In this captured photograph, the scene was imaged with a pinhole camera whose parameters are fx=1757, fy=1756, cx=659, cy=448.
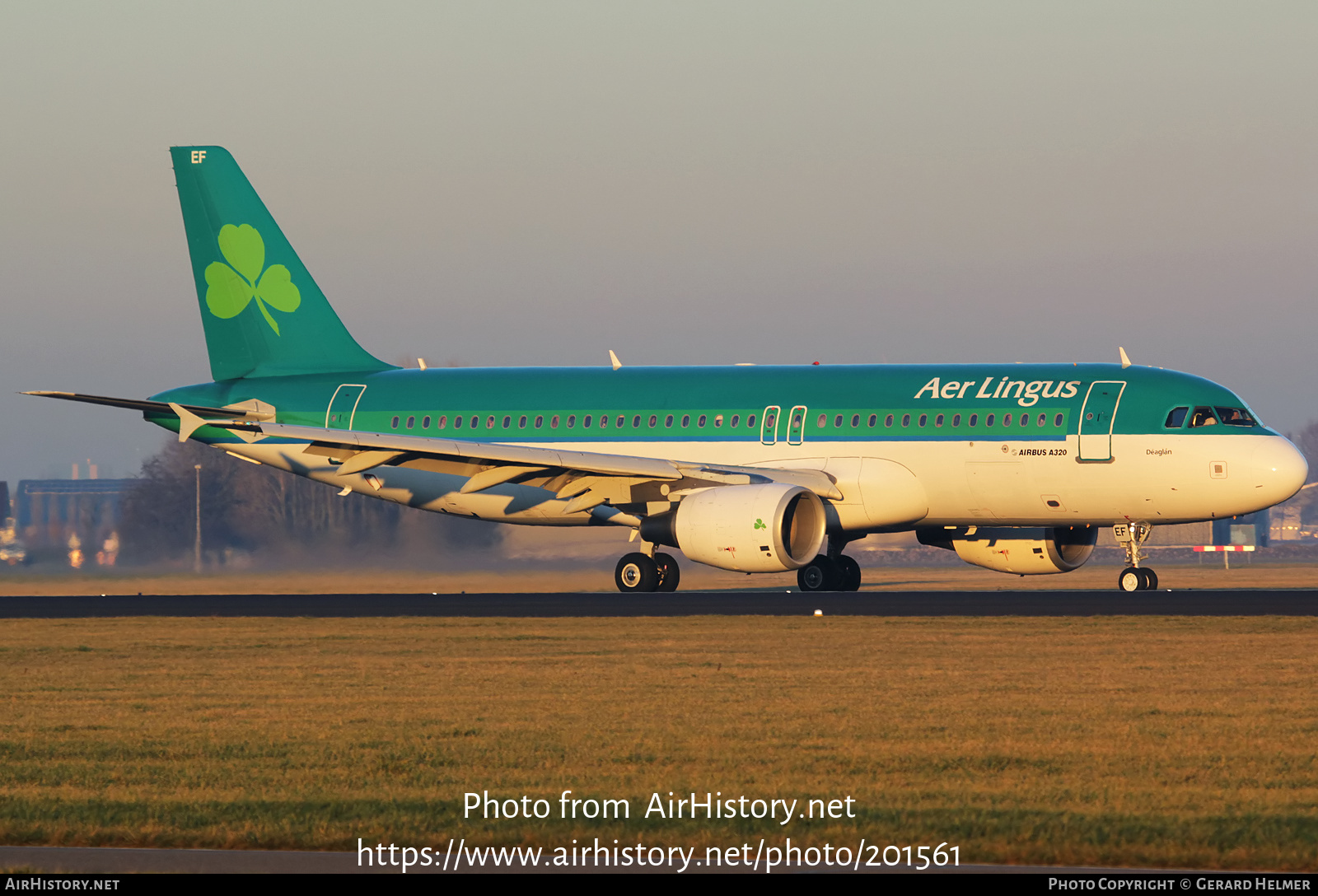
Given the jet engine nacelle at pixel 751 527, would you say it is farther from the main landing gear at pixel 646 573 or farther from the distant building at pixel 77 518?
the distant building at pixel 77 518

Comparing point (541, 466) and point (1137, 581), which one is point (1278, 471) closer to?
point (1137, 581)

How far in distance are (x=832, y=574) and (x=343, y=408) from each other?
10.7 m

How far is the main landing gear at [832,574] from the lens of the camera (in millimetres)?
34688

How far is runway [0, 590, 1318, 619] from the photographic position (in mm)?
25594

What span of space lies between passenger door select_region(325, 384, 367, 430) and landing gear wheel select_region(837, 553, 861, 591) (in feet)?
34.4

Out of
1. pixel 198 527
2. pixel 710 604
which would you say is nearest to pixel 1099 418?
pixel 710 604

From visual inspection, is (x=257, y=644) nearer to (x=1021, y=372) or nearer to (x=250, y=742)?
(x=250, y=742)

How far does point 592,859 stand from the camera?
8688 mm

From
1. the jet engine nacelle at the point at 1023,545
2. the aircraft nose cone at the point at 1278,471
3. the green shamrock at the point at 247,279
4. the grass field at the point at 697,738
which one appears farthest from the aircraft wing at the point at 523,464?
the grass field at the point at 697,738

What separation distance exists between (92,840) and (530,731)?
4408 mm

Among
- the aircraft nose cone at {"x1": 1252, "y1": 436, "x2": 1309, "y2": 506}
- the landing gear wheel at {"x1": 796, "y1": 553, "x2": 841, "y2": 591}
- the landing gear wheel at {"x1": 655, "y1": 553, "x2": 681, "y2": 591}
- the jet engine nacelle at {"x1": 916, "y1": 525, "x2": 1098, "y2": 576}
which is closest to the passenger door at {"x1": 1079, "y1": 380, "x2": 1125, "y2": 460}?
the aircraft nose cone at {"x1": 1252, "y1": 436, "x2": 1309, "y2": 506}

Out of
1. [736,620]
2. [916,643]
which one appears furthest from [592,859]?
[736,620]

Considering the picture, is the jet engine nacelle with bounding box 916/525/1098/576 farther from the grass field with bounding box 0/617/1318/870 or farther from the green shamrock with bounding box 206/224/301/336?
the green shamrock with bounding box 206/224/301/336

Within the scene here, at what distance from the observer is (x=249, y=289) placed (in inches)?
1500
